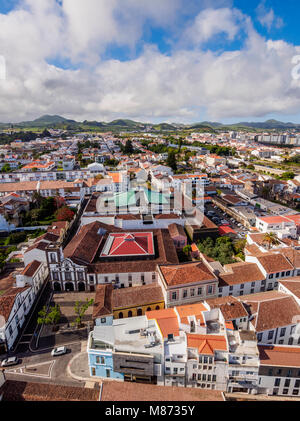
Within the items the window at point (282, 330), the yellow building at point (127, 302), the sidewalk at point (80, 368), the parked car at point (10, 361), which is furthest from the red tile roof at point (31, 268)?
the window at point (282, 330)

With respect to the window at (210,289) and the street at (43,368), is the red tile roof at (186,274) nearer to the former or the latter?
the window at (210,289)

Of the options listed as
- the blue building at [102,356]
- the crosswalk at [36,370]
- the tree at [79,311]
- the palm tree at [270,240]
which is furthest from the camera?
the palm tree at [270,240]

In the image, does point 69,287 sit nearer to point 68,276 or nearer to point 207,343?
point 68,276

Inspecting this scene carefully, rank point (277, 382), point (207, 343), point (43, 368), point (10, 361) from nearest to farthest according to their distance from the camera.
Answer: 1. point (207, 343)
2. point (277, 382)
3. point (43, 368)
4. point (10, 361)

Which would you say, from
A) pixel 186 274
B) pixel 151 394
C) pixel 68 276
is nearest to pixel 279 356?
pixel 186 274

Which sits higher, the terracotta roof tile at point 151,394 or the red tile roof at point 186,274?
the red tile roof at point 186,274

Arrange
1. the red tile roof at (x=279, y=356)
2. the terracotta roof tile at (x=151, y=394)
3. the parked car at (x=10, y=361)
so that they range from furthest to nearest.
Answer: the parked car at (x=10, y=361), the red tile roof at (x=279, y=356), the terracotta roof tile at (x=151, y=394)

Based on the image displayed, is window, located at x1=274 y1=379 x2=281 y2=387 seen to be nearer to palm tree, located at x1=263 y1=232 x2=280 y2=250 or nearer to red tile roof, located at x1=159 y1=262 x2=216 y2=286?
red tile roof, located at x1=159 y1=262 x2=216 y2=286

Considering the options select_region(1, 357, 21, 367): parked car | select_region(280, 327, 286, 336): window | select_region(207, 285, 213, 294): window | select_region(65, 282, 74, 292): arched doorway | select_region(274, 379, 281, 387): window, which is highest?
select_region(207, 285, 213, 294): window

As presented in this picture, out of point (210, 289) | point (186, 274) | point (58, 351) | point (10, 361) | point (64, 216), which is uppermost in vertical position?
point (186, 274)

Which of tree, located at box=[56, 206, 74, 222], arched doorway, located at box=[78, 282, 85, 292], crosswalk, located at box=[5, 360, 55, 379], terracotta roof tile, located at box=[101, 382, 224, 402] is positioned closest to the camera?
terracotta roof tile, located at box=[101, 382, 224, 402]

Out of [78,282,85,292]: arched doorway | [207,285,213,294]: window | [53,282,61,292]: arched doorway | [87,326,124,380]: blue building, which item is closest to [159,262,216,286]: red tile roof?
[207,285,213,294]: window

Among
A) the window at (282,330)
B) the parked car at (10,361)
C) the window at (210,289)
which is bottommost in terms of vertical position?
the parked car at (10,361)
